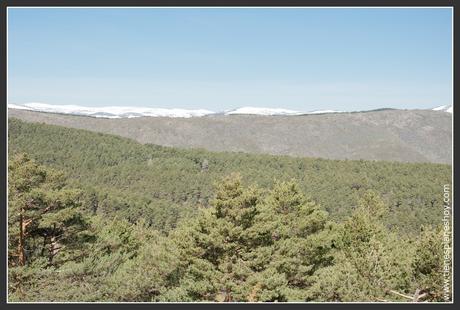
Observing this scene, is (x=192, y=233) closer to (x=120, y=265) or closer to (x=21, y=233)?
(x=120, y=265)

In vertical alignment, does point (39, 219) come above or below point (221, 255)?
above

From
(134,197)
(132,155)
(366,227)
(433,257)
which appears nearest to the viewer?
(433,257)

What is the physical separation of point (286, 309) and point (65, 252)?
38.6 feet

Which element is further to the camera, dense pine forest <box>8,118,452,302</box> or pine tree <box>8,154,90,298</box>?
pine tree <box>8,154,90,298</box>

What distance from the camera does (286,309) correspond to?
898 cm

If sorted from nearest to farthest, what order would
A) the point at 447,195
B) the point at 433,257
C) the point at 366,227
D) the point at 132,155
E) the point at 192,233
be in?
the point at 447,195, the point at 433,257, the point at 192,233, the point at 366,227, the point at 132,155

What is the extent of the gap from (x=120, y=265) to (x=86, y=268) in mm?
2882

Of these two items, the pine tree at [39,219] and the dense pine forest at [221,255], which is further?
the pine tree at [39,219]

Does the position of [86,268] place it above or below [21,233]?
below

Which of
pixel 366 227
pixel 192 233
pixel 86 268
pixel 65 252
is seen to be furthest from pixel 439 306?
pixel 366 227

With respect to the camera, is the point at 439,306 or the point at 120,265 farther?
the point at 120,265

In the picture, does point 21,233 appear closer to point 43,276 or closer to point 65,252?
point 43,276

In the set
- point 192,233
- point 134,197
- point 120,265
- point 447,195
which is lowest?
point 134,197

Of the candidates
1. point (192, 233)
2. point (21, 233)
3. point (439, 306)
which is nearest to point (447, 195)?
point (439, 306)
